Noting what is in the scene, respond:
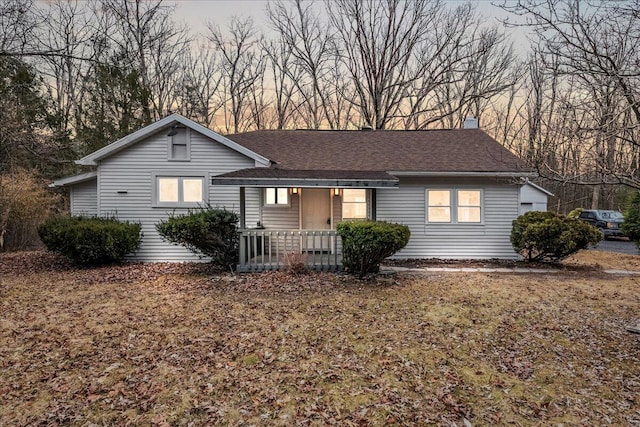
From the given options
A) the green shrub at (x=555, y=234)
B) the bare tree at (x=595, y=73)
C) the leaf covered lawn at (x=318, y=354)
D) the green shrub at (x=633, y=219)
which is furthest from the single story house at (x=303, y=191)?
the bare tree at (x=595, y=73)

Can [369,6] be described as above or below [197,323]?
above

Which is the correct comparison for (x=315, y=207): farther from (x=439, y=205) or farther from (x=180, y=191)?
(x=180, y=191)

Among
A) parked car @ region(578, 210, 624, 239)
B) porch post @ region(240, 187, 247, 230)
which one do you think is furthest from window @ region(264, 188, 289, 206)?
parked car @ region(578, 210, 624, 239)

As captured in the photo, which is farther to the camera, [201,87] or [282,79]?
[282,79]

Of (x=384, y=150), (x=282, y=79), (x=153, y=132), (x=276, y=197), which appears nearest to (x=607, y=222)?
(x=384, y=150)

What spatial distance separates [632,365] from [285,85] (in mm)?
26177

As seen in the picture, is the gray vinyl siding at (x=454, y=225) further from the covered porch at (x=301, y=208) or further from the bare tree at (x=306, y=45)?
the bare tree at (x=306, y=45)

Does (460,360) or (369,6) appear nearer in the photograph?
(460,360)

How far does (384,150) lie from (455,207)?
3.31 metres

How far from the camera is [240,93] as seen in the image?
86.6ft

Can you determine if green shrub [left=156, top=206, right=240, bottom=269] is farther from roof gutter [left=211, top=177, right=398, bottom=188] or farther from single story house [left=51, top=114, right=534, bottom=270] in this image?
roof gutter [left=211, top=177, right=398, bottom=188]

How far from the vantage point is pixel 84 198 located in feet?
42.4

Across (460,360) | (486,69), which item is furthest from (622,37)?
(486,69)

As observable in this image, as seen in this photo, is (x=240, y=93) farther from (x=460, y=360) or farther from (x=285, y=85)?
(x=460, y=360)
